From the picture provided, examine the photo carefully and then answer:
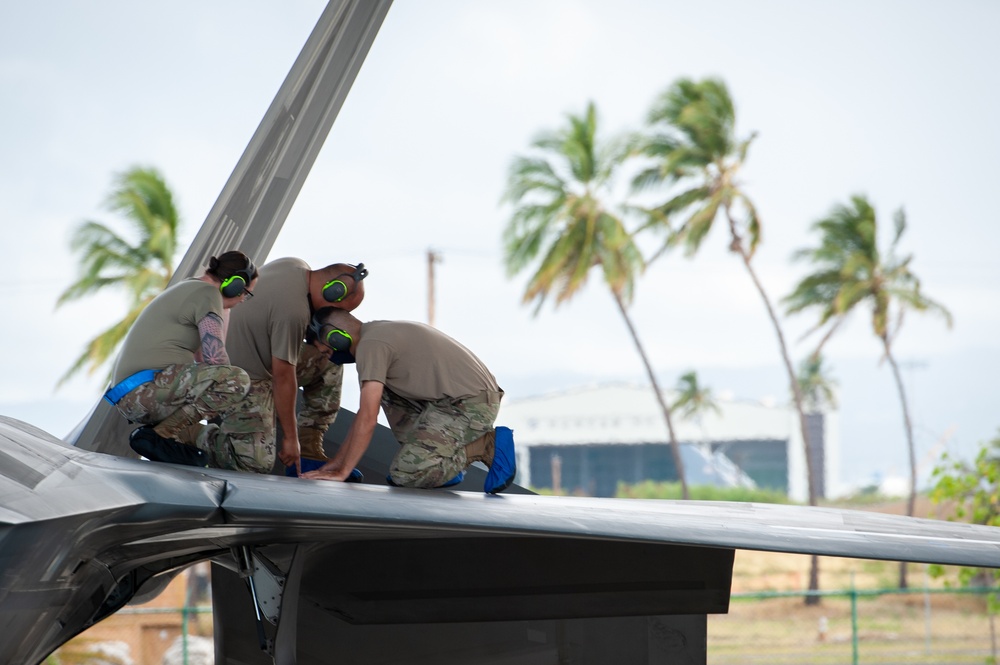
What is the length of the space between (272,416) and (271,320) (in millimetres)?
561

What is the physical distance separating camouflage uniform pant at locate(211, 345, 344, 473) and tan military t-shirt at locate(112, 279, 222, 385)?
448 millimetres

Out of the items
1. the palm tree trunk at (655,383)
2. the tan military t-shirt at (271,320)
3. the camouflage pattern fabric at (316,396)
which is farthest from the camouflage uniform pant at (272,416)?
the palm tree trunk at (655,383)

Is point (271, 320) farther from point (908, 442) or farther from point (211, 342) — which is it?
point (908, 442)

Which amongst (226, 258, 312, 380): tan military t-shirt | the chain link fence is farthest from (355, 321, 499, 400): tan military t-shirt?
the chain link fence

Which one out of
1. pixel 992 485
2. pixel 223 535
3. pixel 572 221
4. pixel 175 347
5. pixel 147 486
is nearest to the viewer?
pixel 147 486

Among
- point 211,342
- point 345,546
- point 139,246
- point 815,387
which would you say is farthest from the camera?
point 815,387

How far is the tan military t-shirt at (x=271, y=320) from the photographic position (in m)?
5.88

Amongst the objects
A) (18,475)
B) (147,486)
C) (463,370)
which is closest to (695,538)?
(463,370)

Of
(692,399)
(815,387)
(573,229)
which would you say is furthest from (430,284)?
(815,387)

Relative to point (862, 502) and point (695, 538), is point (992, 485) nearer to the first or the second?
point (695, 538)

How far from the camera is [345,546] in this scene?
5.77 meters

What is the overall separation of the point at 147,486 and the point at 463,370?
84.8 inches

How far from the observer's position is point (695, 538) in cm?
433

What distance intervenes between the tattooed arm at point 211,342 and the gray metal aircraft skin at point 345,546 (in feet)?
3.05
